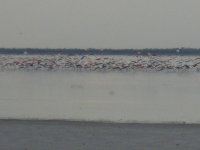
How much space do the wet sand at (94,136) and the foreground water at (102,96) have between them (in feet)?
0.33

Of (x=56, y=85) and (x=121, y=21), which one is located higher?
(x=121, y=21)

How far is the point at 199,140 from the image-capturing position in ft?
20.0

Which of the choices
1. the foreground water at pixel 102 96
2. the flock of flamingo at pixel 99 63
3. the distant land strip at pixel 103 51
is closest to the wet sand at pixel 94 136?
the foreground water at pixel 102 96

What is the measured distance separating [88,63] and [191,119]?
1.26m

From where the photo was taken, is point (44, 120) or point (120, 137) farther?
point (44, 120)

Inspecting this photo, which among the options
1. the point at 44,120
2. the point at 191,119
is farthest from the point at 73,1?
the point at 191,119

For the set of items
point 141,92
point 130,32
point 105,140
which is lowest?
point 105,140

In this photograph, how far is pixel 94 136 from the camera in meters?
6.25

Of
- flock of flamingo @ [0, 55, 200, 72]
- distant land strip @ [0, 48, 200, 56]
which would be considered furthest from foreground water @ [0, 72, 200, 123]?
distant land strip @ [0, 48, 200, 56]

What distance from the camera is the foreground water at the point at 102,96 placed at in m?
6.54

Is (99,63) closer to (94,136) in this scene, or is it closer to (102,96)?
(102,96)

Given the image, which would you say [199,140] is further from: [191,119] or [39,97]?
[39,97]

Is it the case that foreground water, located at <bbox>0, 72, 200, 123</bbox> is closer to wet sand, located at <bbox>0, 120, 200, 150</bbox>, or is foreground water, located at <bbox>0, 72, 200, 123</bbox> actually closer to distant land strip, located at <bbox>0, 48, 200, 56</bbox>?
wet sand, located at <bbox>0, 120, 200, 150</bbox>

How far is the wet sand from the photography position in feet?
19.3
